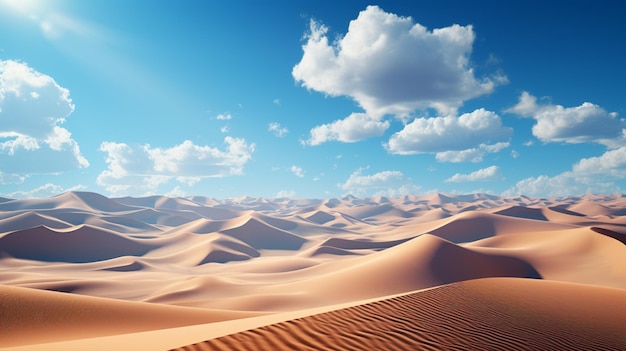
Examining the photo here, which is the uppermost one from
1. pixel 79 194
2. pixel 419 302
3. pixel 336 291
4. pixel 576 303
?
pixel 79 194

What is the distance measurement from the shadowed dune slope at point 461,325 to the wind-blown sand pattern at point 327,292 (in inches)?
1.7

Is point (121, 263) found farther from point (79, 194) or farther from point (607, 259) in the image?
point (79, 194)

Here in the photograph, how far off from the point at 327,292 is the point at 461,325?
61.2 ft

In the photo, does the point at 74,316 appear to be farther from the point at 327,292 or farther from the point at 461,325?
the point at 327,292

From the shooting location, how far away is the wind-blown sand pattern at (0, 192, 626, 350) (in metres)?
7.04

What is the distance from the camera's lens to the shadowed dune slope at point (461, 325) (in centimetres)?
597

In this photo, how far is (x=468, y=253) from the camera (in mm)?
32750

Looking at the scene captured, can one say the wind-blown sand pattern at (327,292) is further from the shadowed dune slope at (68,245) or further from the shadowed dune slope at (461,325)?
the shadowed dune slope at (68,245)

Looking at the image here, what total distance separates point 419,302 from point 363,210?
617 ft

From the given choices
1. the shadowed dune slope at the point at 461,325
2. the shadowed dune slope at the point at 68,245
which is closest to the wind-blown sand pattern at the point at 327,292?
the shadowed dune slope at the point at 461,325

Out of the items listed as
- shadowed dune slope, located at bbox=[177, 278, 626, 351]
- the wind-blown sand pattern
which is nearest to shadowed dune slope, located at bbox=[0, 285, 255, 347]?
the wind-blown sand pattern

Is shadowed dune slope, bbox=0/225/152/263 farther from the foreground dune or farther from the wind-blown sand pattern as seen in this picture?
the foreground dune

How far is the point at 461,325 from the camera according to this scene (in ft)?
26.4

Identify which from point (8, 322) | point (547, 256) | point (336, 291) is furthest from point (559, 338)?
point (547, 256)
